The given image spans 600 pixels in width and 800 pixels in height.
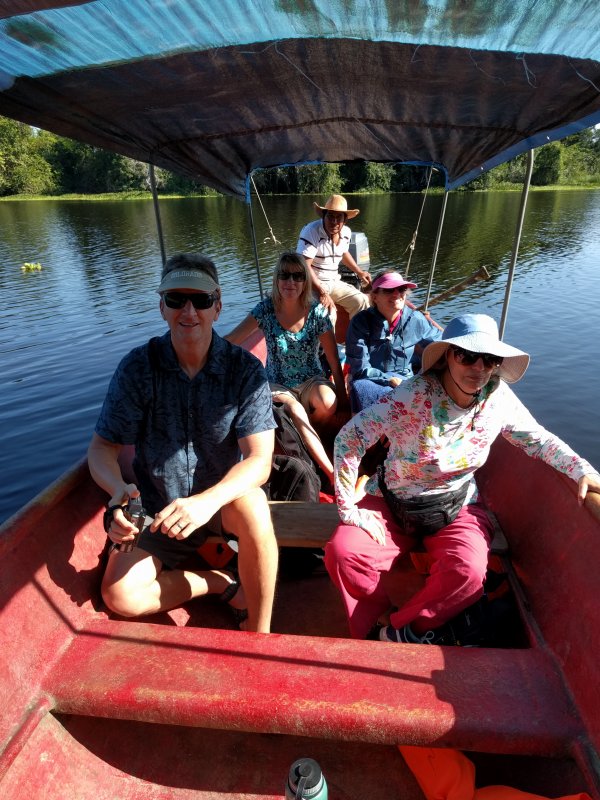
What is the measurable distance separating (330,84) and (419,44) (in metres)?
0.88

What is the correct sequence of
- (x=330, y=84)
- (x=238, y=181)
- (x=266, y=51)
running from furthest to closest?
(x=238, y=181)
(x=330, y=84)
(x=266, y=51)

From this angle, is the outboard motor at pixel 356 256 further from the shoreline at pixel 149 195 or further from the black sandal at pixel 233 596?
the shoreline at pixel 149 195

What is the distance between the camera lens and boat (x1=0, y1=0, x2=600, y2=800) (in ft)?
5.62

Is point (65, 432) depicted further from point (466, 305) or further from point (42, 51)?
point (466, 305)

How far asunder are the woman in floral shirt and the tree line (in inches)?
1662

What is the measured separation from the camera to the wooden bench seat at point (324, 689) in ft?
5.41

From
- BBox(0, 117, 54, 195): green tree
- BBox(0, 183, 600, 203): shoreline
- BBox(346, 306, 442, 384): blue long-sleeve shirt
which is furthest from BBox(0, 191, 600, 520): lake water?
BBox(0, 117, 54, 195): green tree

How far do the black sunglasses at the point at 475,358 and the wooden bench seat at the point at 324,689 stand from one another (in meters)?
1.05

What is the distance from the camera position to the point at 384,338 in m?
3.93

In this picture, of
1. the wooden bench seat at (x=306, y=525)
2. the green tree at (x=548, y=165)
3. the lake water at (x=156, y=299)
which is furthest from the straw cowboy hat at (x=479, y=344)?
the green tree at (x=548, y=165)

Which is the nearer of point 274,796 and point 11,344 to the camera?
point 274,796

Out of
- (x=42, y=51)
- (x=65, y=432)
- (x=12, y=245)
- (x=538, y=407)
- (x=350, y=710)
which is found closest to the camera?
(x=350, y=710)

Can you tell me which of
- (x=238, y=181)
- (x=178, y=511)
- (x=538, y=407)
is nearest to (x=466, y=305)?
(x=538, y=407)

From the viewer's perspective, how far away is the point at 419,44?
84.2 inches
